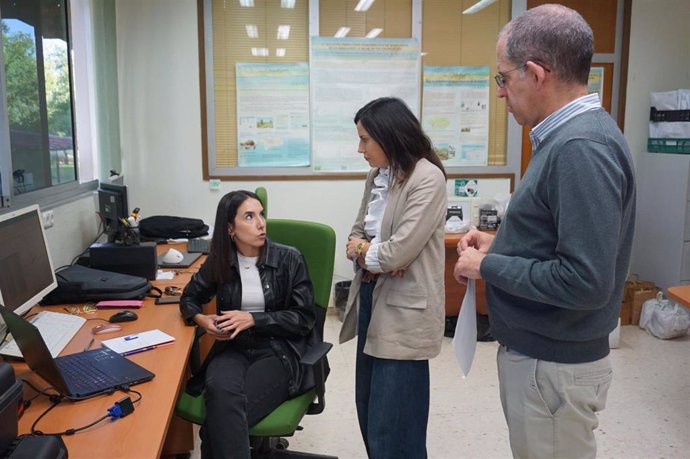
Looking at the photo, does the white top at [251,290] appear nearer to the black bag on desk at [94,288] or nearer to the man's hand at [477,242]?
the black bag on desk at [94,288]

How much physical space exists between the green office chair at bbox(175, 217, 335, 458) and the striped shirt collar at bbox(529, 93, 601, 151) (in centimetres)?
116

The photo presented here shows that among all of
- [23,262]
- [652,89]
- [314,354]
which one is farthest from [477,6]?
[23,262]

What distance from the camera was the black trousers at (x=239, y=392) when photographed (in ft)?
6.31

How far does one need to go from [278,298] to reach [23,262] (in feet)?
2.93

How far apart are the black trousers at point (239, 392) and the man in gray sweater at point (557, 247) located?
0.90 metres

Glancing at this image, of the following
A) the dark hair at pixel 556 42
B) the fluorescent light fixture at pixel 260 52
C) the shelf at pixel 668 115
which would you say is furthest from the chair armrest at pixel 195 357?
the shelf at pixel 668 115

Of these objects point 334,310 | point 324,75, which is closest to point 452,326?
point 334,310

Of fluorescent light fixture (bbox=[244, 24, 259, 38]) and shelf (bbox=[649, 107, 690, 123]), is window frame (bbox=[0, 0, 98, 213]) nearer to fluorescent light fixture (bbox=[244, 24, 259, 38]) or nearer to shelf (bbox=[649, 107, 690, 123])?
fluorescent light fixture (bbox=[244, 24, 259, 38])

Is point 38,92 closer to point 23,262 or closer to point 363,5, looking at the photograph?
point 23,262

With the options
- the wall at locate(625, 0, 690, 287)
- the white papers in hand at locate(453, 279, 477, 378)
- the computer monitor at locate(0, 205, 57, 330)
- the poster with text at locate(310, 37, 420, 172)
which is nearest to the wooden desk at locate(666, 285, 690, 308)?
the white papers in hand at locate(453, 279, 477, 378)

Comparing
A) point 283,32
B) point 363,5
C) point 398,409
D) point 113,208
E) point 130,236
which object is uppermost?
point 363,5

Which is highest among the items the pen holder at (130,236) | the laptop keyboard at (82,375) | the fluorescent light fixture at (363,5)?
the fluorescent light fixture at (363,5)

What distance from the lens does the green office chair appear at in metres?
2.01

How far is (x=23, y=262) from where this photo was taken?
2.04m
